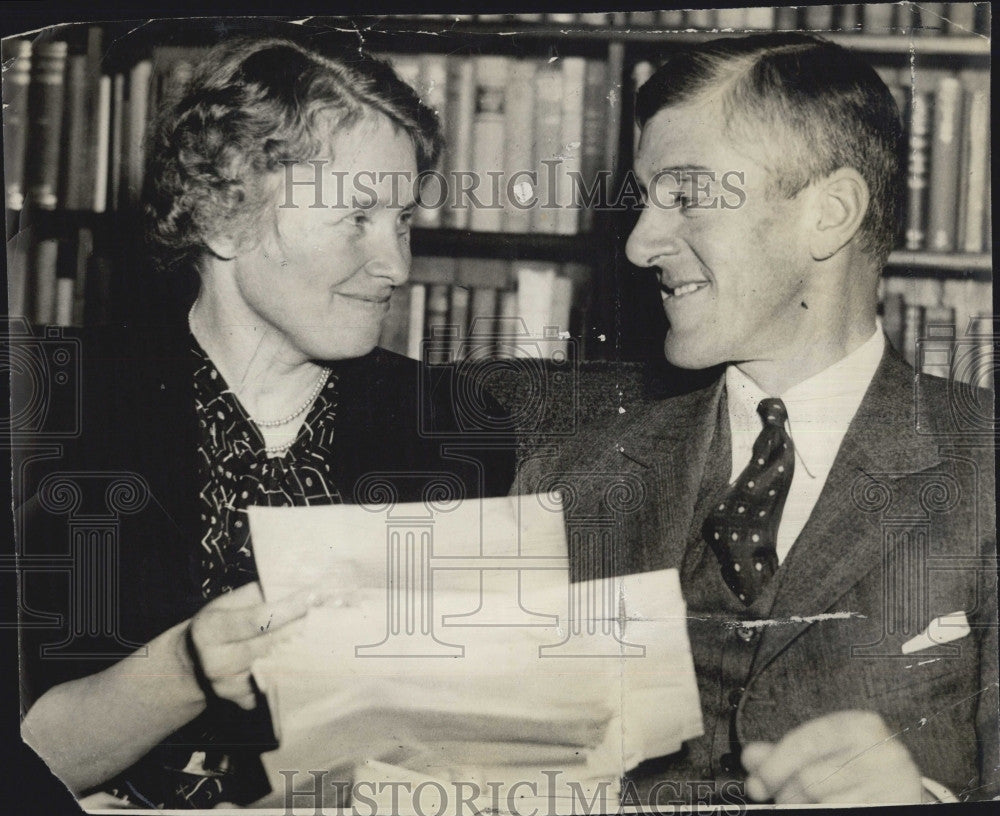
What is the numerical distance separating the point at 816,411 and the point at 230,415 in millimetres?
1250

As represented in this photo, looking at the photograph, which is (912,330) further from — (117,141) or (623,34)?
(117,141)

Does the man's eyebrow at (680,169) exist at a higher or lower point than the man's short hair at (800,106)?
lower

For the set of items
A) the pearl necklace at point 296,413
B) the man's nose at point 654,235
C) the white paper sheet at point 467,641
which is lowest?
the white paper sheet at point 467,641

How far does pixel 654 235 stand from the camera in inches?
98.3

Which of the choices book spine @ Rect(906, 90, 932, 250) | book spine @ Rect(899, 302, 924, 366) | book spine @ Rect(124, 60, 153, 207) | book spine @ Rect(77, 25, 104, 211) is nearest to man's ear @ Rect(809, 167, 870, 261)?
book spine @ Rect(906, 90, 932, 250)

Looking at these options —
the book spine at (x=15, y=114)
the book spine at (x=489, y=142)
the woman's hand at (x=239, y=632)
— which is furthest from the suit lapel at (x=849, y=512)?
the book spine at (x=15, y=114)

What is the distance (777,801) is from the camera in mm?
2545

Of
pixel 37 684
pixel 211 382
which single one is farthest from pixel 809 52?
pixel 37 684

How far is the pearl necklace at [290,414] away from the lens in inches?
99.7

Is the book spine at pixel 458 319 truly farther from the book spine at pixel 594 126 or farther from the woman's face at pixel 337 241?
the book spine at pixel 594 126

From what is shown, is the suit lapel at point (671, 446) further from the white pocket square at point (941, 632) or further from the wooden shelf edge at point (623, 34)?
the wooden shelf edge at point (623, 34)

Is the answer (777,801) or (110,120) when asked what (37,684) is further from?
(777,801)

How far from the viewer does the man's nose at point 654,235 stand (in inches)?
98.0

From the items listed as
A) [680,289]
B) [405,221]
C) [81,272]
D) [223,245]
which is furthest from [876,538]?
[81,272]
